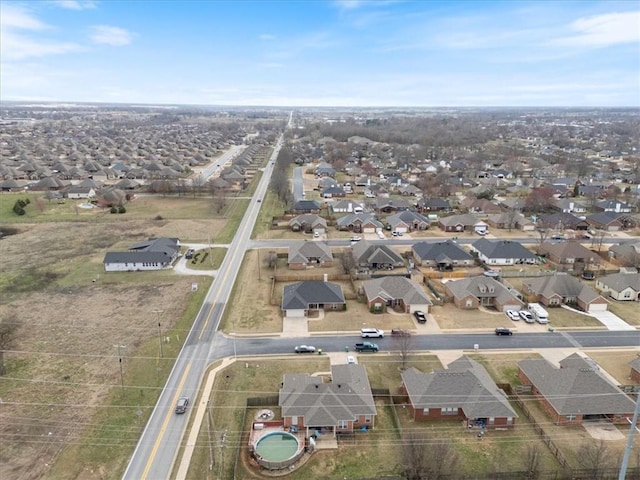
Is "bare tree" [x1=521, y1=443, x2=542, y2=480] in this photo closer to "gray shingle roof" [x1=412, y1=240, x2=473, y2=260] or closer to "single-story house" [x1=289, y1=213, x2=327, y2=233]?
"gray shingle roof" [x1=412, y1=240, x2=473, y2=260]

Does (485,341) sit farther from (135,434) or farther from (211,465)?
(135,434)

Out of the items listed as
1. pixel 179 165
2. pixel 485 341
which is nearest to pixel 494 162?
pixel 179 165

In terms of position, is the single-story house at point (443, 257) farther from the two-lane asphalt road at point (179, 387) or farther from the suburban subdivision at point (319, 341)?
the two-lane asphalt road at point (179, 387)

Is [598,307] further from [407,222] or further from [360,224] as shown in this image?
[360,224]

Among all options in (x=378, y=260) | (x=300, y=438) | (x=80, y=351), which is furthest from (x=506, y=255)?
(x=80, y=351)

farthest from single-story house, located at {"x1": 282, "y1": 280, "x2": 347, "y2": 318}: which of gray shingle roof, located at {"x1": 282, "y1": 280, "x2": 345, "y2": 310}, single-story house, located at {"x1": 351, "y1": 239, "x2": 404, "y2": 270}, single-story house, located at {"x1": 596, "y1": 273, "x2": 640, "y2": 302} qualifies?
single-story house, located at {"x1": 596, "y1": 273, "x2": 640, "y2": 302}

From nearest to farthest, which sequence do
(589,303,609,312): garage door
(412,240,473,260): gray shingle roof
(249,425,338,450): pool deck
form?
(249,425,338,450): pool deck
(589,303,609,312): garage door
(412,240,473,260): gray shingle roof

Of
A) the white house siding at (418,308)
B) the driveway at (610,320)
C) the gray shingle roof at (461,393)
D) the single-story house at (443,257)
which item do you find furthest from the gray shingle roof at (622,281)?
the gray shingle roof at (461,393)
